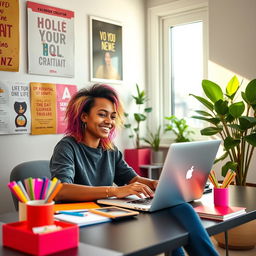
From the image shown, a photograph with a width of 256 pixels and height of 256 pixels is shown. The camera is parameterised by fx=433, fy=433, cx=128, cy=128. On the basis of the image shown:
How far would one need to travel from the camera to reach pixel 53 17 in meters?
3.47

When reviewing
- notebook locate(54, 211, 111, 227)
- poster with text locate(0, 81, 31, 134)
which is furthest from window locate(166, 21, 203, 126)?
notebook locate(54, 211, 111, 227)

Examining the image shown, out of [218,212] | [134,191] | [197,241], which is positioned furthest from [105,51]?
[197,241]

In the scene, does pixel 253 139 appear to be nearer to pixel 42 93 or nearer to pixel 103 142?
pixel 103 142

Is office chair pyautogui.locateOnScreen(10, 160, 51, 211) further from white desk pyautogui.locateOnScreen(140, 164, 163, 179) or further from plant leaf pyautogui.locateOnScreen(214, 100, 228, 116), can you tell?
plant leaf pyautogui.locateOnScreen(214, 100, 228, 116)

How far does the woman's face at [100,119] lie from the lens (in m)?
2.17

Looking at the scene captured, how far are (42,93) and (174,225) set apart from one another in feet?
7.39

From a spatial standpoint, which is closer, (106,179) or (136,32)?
(106,179)

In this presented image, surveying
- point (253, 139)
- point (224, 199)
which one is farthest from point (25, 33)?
point (224, 199)

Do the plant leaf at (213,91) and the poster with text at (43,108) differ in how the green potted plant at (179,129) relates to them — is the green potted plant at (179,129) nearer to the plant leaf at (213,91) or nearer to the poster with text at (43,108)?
the plant leaf at (213,91)

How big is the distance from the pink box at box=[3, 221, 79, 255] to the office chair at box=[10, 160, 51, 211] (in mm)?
1699

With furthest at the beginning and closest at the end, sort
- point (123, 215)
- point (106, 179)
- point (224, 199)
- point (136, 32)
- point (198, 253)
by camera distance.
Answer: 1. point (136, 32)
2. point (106, 179)
3. point (224, 199)
4. point (123, 215)
5. point (198, 253)

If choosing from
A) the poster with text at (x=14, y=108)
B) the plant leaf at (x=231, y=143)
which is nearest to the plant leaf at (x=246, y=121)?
the plant leaf at (x=231, y=143)

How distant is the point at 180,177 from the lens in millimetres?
1569

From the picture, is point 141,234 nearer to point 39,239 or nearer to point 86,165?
point 39,239
